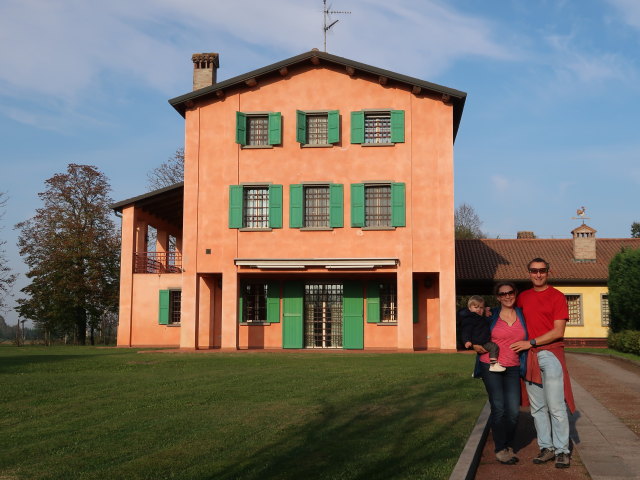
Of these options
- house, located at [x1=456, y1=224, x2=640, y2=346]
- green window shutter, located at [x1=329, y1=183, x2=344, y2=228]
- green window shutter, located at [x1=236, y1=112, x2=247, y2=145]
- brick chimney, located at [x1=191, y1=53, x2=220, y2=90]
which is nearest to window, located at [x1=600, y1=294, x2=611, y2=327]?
house, located at [x1=456, y1=224, x2=640, y2=346]

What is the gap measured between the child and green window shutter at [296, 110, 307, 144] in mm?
17587

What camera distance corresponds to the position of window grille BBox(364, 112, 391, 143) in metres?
24.0

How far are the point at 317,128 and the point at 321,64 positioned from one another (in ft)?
7.38

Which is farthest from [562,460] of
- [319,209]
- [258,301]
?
[258,301]

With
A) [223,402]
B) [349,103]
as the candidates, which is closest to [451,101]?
[349,103]

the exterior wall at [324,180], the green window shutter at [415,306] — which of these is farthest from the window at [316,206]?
the green window shutter at [415,306]

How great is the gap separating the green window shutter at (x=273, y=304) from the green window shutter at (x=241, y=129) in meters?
5.23

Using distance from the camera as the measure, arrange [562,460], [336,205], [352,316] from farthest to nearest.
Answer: [352,316] < [336,205] < [562,460]

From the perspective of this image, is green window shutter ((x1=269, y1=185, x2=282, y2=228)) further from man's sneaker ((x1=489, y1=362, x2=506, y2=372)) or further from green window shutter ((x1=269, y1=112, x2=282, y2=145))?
man's sneaker ((x1=489, y1=362, x2=506, y2=372))

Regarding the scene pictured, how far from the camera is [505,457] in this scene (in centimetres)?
648

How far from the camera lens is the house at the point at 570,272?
3055cm

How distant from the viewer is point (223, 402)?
31.6 ft

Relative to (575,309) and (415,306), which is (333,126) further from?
(575,309)

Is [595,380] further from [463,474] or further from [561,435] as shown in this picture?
[463,474]
